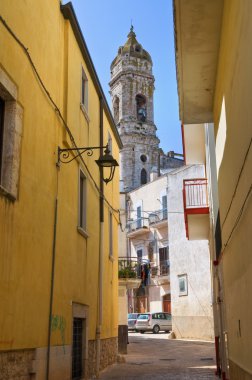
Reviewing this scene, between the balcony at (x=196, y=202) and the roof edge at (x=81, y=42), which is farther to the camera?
the balcony at (x=196, y=202)

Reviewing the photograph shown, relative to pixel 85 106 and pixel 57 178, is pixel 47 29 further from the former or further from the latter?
pixel 85 106

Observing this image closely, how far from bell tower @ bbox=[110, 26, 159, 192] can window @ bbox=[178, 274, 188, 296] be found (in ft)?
85.4

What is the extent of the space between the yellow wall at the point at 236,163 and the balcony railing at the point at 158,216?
31673 mm

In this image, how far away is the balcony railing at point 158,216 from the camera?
135 feet

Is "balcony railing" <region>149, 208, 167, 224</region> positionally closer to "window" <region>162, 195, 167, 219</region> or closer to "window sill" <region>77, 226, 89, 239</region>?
"window" <region>162, 195, 167, 219</region>

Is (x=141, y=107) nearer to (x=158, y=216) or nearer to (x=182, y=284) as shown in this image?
(x=158, y=216)

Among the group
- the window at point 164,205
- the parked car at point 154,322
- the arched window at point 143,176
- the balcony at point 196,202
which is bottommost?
the parked car at point 154,322

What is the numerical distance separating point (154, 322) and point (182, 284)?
4.18 m

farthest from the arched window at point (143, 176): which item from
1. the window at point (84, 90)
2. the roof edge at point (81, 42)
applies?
the window at point (84, 90)

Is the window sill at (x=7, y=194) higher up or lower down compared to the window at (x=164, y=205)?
lower down

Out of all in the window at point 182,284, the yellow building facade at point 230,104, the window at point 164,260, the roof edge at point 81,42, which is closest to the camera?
the yellow building facade at point 230,104

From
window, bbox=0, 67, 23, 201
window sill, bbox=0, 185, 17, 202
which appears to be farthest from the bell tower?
window sill, bbox=0, 185, 17, 202

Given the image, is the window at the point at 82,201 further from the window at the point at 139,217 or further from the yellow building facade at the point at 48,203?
the window at the point at 139,217

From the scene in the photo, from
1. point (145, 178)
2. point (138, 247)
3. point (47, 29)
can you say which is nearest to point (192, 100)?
point (47, 29)
